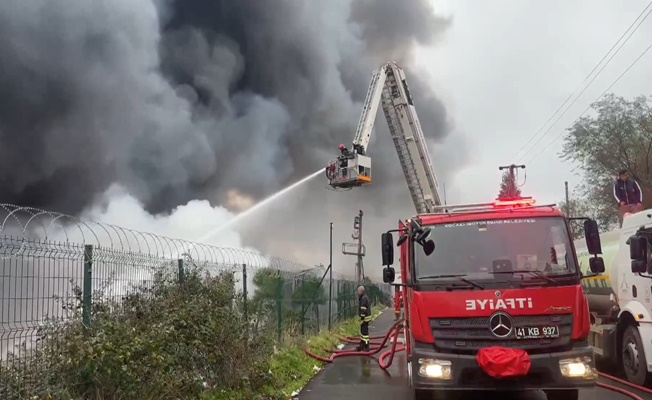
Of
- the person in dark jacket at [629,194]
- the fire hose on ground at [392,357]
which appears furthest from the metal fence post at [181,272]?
the person in dark jacket at [629,194]

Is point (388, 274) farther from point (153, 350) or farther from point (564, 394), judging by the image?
point (153, 350)

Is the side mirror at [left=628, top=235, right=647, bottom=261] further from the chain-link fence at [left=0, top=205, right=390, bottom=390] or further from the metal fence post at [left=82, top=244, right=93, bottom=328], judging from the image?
the metal fence post at [left=82, top=244, right=93, bottom=328]

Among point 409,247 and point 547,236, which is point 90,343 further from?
point 547,236

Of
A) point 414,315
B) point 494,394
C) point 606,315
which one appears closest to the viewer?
point 414,315

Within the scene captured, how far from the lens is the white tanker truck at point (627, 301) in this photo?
7.83 m

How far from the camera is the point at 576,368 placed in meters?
6.14

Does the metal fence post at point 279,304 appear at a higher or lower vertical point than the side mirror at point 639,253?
lower

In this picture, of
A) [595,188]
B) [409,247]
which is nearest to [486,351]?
[409,247]

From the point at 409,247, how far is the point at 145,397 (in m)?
3.46

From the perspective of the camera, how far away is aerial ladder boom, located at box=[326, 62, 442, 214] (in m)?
19.9

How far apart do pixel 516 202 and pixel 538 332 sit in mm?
2045

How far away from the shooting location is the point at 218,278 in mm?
8141

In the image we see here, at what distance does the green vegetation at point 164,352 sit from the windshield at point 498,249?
279 centimetres

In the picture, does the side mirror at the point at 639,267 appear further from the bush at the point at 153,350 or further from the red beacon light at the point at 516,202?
the bush at the point at 153,350
